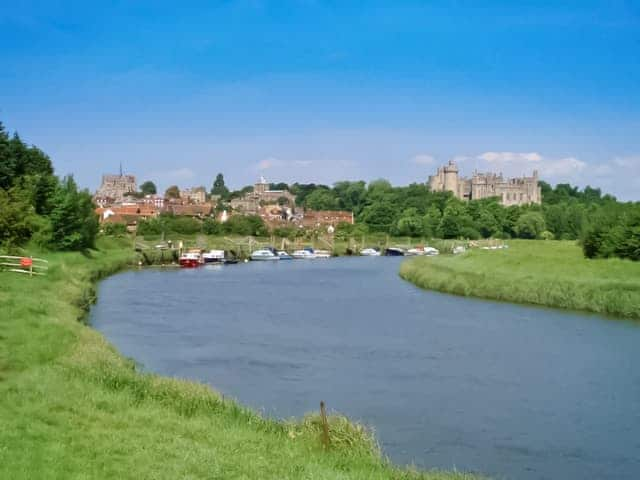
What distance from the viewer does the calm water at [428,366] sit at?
17.2 meters

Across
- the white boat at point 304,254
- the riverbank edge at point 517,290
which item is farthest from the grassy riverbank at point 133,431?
the white boat at point 304,254

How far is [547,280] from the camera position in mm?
43906

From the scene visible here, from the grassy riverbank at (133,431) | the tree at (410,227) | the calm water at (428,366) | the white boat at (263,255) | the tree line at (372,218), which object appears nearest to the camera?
the grassy riverbank at (133,431)

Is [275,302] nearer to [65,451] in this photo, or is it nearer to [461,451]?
[461,451]

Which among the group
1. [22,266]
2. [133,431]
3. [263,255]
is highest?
[22,266]

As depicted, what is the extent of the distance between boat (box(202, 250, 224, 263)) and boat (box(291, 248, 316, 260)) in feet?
46.9

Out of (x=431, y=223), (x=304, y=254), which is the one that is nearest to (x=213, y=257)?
(x=304, y=254)

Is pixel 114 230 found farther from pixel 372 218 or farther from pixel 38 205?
pixel 372 218

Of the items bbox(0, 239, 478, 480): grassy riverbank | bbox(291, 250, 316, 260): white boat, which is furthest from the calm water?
bbox(291, 250, 316, 260): white boat

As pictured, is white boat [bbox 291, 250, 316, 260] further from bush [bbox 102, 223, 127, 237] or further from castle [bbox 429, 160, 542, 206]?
castle [bbox 429, 160, 542, 206]

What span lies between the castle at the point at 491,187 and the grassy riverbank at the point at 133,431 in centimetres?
16344

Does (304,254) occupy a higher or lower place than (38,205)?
lower

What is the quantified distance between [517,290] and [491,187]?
14121cm

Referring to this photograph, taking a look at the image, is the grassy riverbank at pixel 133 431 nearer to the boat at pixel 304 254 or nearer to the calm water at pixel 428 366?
the calm water at pixel 428 366
